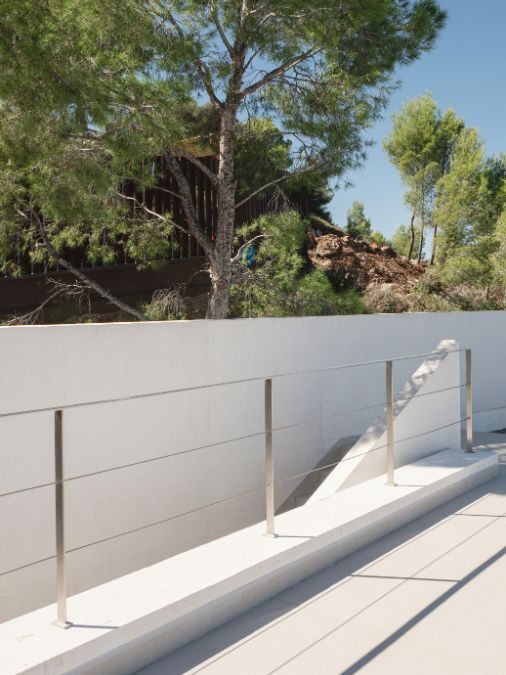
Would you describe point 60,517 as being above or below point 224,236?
Answer: below

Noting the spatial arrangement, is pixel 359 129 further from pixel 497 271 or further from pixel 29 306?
pixel 497 271

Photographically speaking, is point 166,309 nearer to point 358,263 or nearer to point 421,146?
point 358,263

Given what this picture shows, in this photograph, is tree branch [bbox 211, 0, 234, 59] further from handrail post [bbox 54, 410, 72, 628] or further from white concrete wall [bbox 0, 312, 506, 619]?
handrail post [bbox 54, 410, 72, 628]

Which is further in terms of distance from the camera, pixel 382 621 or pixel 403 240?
pixel 403 240

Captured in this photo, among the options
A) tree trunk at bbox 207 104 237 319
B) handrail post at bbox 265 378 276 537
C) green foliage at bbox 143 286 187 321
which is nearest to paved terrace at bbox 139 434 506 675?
handrail post at bbox 265 378 276 537

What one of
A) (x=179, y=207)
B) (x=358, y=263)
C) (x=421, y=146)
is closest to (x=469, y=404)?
(x=179, y=207)

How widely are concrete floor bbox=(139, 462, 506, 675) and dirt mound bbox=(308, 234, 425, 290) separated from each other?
1021 centimetres

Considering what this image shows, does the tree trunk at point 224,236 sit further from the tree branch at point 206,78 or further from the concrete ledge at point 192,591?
the concrete ledge at point 192,591

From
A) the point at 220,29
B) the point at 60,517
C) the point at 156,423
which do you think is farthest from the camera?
the point at 220,29

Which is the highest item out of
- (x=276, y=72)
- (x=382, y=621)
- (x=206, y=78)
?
(x=276, y=72)

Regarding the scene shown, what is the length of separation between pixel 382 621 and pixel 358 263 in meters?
12.7

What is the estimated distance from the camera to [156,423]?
5.13 metres

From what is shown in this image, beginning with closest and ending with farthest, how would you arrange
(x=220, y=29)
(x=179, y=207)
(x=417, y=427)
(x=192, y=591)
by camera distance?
(x=192, y=591)
(x=417, y=427)
(x=220, y=29)
(x=179, y=207)

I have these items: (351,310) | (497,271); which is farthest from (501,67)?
(351,310)
